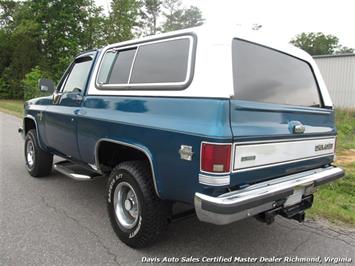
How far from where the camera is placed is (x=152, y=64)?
3.53m

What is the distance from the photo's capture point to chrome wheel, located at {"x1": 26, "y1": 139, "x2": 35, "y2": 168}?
19.7ft

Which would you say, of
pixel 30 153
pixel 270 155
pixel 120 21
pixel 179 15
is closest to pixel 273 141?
pixel 270 155

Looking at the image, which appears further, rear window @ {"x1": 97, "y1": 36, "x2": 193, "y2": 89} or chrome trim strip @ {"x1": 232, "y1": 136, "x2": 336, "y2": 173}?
rear window @ {"x1": 97, "y1": 36, "x2": 193, "y2": 89}

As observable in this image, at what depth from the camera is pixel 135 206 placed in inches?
141

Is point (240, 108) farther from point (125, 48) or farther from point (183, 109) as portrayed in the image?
point (125, 48)

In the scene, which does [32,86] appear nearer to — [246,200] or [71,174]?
[71,174]

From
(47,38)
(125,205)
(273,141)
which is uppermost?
(47,38)

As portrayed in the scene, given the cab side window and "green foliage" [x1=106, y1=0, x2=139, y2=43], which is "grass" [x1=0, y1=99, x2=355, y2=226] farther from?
"green foliage" [x1=106, y1=0, x2=139, y2=43]

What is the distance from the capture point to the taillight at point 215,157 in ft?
8.73

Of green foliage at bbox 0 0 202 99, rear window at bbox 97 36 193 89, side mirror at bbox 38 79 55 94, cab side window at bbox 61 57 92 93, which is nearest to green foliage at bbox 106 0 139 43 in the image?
green foliage at bbox 0 0 202 99

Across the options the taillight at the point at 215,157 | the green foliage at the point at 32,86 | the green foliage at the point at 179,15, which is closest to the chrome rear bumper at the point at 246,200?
the taillight at the point at 215,157

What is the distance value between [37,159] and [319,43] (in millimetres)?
70728

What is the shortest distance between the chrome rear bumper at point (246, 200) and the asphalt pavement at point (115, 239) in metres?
0.76

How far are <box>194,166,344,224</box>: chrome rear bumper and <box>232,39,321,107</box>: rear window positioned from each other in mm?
762
